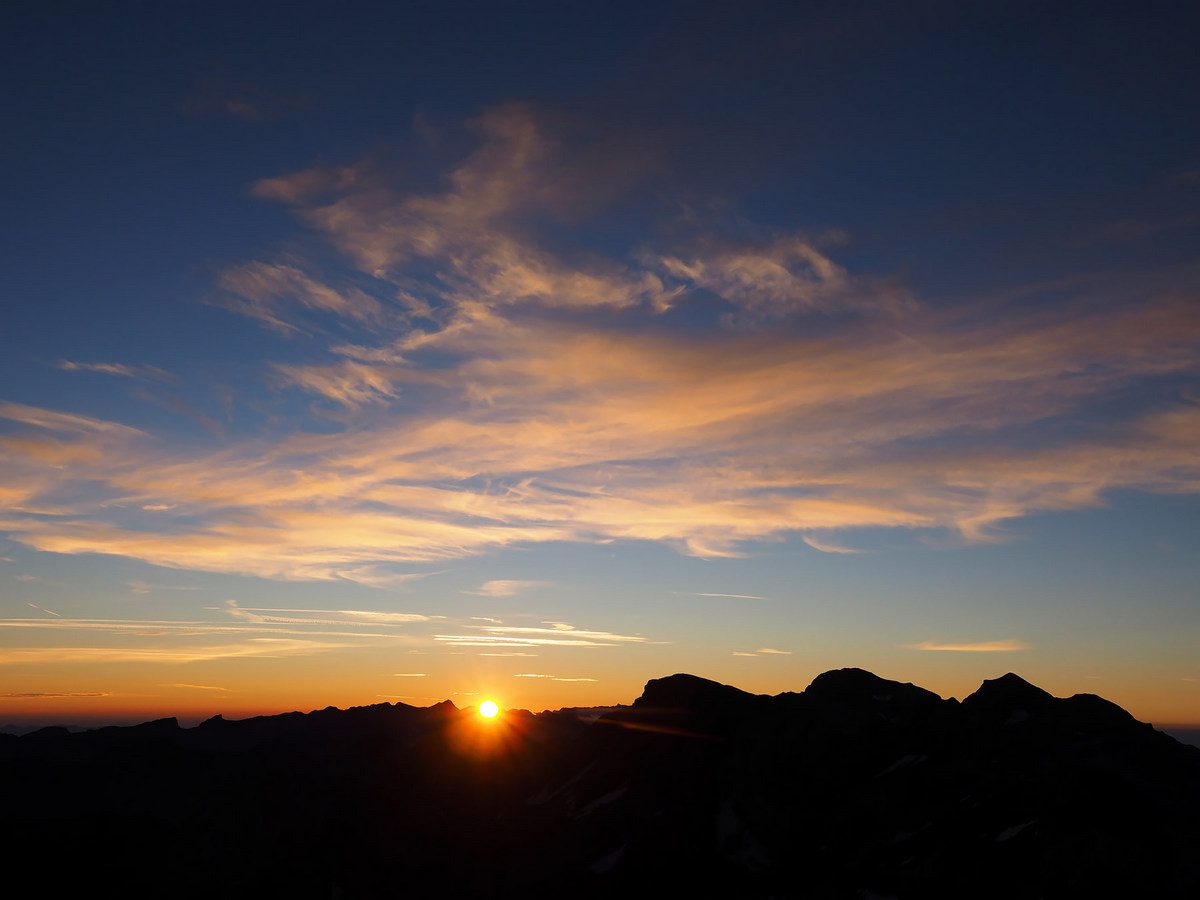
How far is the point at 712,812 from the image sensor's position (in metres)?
73.2

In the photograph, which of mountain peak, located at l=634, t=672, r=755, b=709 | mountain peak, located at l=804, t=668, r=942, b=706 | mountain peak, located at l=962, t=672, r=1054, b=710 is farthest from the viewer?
mountain peak, located at l=634, t=672, r=755, b=709

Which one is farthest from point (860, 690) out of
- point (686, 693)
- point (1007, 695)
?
point (686, 693)

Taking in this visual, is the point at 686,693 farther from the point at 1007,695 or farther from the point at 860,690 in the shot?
the point at 1007,695

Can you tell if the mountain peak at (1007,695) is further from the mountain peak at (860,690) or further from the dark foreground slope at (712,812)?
the mountain peak at (860,690)

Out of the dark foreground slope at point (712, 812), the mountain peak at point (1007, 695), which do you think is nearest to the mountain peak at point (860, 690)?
the dark foreground slope at point (712, 812)

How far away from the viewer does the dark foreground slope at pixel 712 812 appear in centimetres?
5209

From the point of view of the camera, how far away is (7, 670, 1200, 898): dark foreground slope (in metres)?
52.1

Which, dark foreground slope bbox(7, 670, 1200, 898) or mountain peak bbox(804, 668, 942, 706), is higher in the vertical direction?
mountain peak bbox(804, 668, 942, 706)

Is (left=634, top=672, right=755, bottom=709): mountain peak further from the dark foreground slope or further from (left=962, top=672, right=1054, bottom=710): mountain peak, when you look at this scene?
(left=962, top=672, right=1054, bottom=710): mountain peak

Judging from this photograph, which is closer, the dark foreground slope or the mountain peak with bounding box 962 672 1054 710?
the dark foreground slope

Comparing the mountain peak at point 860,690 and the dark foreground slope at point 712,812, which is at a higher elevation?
the mountain peak at point 860,690

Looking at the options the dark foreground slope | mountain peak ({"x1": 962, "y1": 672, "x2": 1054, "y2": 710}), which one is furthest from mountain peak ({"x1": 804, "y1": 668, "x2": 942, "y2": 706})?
mountain peak ({"x1": 962, "y1": 672, "x2": 1054, "y2": 710})

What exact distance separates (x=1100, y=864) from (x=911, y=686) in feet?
117

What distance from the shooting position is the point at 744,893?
62.5 m
